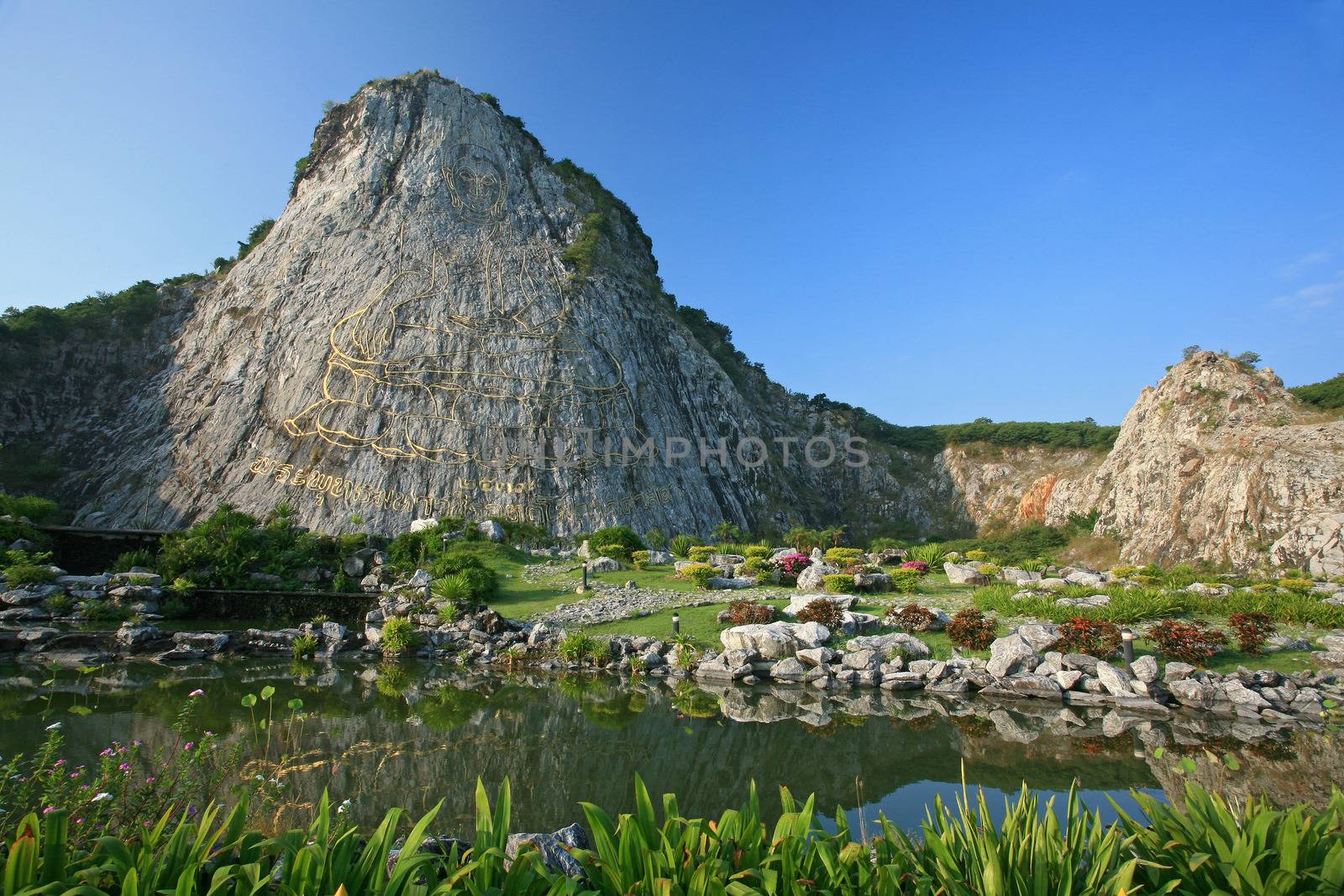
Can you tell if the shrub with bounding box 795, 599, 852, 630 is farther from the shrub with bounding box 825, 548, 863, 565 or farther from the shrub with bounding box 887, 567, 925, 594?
the shrub with bounding box 825, 548, 863, 565

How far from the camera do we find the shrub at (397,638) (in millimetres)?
15109

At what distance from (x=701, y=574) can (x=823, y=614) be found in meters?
5.11

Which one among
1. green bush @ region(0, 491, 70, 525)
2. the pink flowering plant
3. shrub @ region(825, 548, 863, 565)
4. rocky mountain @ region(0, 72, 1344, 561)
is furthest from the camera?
rocky mountain @ region(0, 72, 1344, 561)

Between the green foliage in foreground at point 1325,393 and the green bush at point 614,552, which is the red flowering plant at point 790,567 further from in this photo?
the green foliage in foreground at point 1325,393

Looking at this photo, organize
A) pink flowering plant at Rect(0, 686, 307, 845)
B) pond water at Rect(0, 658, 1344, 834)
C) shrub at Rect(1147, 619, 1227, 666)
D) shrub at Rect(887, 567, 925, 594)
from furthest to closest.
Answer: shrub at Rect(887, 567, 925, 594) → shrub at Rect(1147, 619, 1227, 666) → pond water at Rect(0, 658, 1344, 834) → pink flowering plant at Rect(0, 686, 307, 845)

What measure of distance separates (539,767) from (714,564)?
14.9 meters

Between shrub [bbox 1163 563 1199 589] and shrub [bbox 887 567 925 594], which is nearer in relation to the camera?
shrub [bbox 887 567 925 594]

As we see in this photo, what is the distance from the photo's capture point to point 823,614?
1523 cm

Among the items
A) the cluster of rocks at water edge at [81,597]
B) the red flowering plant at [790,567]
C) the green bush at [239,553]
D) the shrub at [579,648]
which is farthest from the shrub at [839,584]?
the cluster of rocks at water edge at [81,597]

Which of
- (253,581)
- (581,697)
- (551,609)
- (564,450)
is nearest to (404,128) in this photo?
(564,450)

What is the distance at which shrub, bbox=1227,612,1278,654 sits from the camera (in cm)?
1259

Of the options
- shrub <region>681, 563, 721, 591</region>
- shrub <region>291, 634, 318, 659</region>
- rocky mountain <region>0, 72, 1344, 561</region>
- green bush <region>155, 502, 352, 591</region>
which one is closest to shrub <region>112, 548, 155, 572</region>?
green bush <region>155, 502, 352, 591</region>

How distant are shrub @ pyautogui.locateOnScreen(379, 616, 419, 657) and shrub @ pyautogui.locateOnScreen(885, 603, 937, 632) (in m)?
11.2

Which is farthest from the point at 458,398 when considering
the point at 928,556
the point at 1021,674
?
the point at 1021,674
